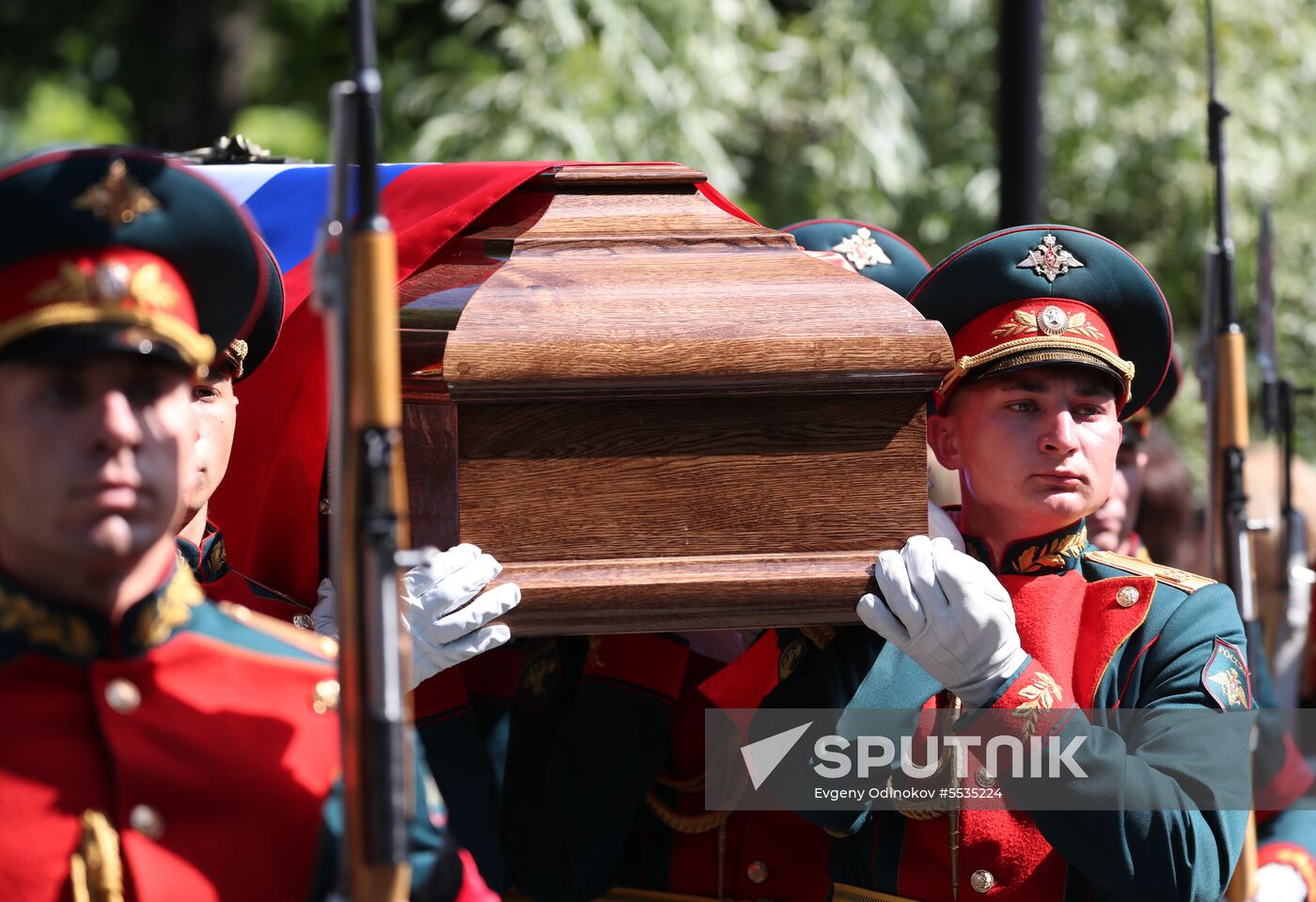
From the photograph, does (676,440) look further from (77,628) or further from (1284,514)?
(1284,514)

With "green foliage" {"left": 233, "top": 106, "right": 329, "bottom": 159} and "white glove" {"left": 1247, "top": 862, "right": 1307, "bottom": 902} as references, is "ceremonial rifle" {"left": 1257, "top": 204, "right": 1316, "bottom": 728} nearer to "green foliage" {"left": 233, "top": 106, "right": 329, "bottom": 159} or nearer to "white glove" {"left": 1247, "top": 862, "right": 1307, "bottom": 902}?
"white glove" {"left": 1247, "top": 862, "right": 1307, "bottom": 902}

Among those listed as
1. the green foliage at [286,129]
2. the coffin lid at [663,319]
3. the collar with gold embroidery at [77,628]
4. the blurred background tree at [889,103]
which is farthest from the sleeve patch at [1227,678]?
the green foliage at [286,129]

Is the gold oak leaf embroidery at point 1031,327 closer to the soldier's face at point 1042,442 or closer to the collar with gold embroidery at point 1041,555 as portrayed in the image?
the soldier's face at point 1042,442

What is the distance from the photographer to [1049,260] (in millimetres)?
3197

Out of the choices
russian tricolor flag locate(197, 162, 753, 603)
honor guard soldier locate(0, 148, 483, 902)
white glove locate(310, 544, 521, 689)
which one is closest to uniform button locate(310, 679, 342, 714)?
honor guard soldier locate(0, 148, 483, 902)

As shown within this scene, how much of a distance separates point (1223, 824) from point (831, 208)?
6.08m

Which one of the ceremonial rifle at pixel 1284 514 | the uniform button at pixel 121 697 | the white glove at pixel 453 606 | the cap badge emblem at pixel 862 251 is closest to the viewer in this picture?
the uniform button at pixel 121 697

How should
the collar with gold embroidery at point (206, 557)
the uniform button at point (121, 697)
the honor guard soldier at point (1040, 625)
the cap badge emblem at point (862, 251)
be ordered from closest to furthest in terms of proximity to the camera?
the uniform button at point (121, 697), the honor guard soldier at point (1040, 625), the collar with gold embroidery at point (206, 557), the cap badge emblem at point (862, 251)

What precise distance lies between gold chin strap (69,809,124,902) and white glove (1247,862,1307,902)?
251cm

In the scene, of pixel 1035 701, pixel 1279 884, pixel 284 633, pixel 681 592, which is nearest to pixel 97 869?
pixel 284 633

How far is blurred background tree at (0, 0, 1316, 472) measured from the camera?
27.0 feet

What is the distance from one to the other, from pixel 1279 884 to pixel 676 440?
1901 millimetres

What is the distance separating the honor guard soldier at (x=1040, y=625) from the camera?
277cm

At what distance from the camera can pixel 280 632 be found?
8.01ft
